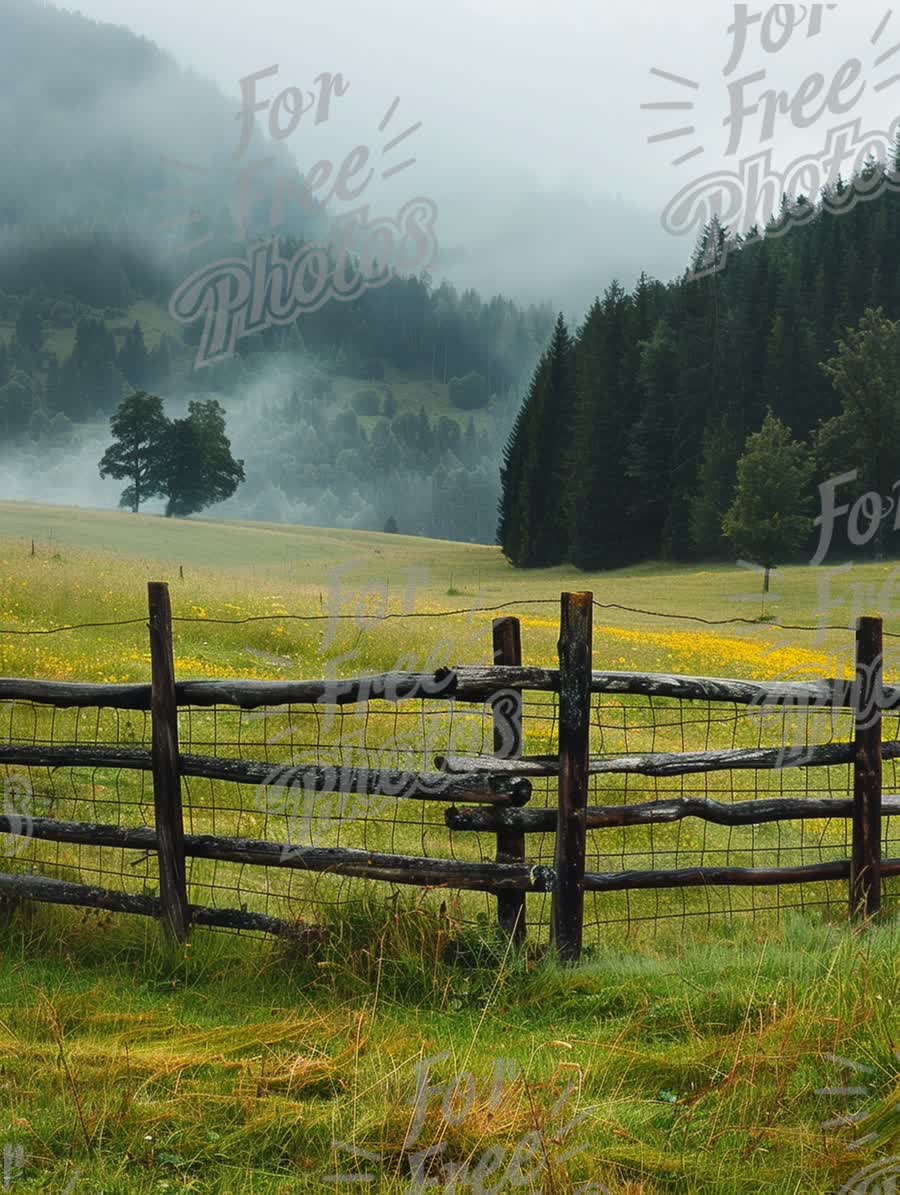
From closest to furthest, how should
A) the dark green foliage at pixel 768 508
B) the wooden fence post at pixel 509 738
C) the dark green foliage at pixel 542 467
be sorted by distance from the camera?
the wooden fence post at pixel 509 738, the dark green foliage at pixel 768 508, the dark green foliage at pixel 542 467

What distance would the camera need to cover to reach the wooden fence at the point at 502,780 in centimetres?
649

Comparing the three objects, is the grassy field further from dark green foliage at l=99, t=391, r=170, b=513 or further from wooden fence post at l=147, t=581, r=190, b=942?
dark green foliage at l=99, t=391, r=170, b=513

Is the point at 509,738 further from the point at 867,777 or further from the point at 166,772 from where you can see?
the point at 867,777

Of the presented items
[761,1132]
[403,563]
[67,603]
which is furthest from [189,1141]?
[403,563]

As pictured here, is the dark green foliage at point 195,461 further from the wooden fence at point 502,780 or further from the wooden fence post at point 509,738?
the wooden fence post at point 509,738

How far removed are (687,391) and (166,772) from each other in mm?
74160

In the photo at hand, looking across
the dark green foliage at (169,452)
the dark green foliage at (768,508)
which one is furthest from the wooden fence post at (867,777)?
the dark green foliage at (169,452)

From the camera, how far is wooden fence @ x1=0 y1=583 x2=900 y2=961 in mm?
6492

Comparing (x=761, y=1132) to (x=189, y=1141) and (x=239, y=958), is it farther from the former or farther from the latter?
(x=239, y=958)

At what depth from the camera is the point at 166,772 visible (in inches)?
271

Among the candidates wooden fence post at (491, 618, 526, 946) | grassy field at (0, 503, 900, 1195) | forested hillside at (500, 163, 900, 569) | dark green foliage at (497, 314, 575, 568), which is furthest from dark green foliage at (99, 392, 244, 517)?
wooden fence post at (491, 618, 526, 946)

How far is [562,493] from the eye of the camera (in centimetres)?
7844

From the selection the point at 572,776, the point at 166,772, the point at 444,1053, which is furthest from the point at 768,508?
the point at 444,1053

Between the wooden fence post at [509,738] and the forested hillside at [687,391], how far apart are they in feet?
209
